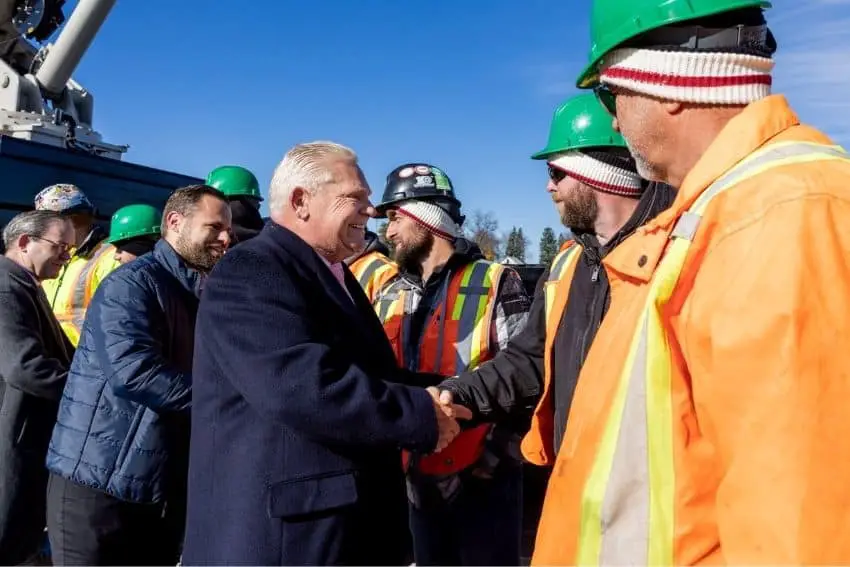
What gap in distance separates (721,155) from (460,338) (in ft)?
7.68

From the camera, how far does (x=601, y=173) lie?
2.61 meters

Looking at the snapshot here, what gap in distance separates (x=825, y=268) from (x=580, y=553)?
0.66 meters

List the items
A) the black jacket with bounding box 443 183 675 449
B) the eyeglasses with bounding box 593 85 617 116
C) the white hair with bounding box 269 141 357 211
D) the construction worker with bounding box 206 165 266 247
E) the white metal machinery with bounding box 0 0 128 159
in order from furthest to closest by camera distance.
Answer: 1. the white metal machinery with bounding box 0 0 128 159
2. the construction worker with bounding box 206 165 266 247
3. the white hair with bounding box 269 141 357 211
4. the black jacket with bounding box 443 183 675 449
5. the eyeglasses with bounding box 593 85 617 116

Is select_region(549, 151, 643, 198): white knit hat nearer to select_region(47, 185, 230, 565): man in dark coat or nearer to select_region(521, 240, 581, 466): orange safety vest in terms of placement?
select_region(521, 240, 581, 466): orange safety vest

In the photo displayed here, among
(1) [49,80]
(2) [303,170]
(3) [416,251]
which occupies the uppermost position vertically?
(1) [49,80]

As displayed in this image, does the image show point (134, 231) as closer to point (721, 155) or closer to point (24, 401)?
point (24, 401)

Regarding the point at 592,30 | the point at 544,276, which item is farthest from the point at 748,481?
the point at 544,276

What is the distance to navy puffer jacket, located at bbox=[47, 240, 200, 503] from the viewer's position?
286cm

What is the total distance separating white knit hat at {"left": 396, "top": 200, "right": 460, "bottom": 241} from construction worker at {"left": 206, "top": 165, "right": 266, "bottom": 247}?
1.85 meters

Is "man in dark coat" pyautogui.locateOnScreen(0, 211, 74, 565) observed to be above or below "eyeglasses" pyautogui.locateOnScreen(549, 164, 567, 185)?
below

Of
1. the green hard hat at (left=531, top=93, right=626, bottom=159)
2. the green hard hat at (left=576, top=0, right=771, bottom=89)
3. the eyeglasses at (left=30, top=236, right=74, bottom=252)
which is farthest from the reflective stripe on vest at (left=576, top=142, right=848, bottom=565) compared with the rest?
the eyeglasses at (left=30, top=236, right=74, bottom=252)

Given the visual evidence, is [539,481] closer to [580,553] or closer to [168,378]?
[168,378]

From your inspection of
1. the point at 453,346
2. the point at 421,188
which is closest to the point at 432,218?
the point at 421,188

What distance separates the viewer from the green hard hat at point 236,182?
5445 mm
